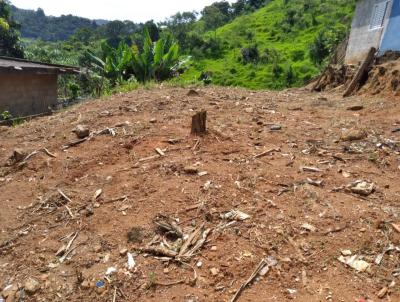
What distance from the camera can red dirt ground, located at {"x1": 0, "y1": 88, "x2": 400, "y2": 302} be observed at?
111 inches

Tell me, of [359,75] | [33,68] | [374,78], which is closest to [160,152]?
[374,78]

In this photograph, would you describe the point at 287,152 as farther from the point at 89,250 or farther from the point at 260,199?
the point at 89,250

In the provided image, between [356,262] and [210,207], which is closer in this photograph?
[356,262]

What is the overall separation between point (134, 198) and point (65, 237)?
0.74 m

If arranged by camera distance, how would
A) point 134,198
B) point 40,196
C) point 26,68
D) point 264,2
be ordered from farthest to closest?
point 264,2 < point 26,68 < point 40,196 < point 134,198

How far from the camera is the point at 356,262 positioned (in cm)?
288

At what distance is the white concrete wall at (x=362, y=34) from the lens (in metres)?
11.2

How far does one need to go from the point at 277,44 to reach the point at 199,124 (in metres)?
34.3

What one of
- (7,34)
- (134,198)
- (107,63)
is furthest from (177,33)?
(134,198)

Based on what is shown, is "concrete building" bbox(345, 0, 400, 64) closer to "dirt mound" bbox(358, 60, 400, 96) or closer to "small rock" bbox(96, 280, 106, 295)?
"dirt mound" bbox(358, 60, 400, 96)

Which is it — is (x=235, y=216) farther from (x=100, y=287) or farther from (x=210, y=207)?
(x=100, y=287)

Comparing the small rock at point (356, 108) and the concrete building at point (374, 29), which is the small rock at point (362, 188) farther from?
the concrete building at point (374, 29)

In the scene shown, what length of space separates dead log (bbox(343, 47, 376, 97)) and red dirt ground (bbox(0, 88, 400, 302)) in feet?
9.64

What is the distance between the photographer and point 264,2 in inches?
2219
